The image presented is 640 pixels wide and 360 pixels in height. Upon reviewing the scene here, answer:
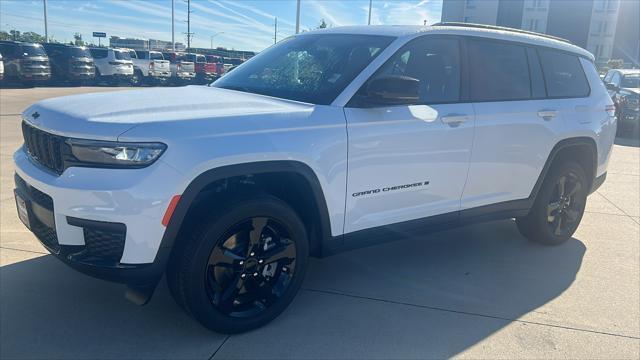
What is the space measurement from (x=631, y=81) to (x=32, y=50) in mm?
21520

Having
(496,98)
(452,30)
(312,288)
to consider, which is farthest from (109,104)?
(496,98)

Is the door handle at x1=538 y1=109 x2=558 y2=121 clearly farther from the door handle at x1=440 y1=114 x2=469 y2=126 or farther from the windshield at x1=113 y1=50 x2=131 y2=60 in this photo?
the windshield at x1=113 y1=50 x2=131 y2=60

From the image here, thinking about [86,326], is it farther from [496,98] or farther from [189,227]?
[496,98]

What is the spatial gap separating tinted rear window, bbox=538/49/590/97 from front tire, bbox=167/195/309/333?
289 centimetres

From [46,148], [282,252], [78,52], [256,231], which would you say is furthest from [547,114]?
[78,52]

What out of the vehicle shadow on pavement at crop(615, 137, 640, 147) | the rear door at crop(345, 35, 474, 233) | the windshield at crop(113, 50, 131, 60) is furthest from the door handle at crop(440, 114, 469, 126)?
the windshield at crop(113, 50, 131, 60)

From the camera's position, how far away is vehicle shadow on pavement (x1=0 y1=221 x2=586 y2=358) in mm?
3236

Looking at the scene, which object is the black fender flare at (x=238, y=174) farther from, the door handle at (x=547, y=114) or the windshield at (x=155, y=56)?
the windshield at (x=155, y=56)

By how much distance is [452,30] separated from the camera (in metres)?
4.27

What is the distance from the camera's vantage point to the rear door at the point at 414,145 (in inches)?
141

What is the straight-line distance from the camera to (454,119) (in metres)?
4.06

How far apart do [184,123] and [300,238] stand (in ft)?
3.43

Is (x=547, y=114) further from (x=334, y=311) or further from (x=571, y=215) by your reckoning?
(x=334, y=311)

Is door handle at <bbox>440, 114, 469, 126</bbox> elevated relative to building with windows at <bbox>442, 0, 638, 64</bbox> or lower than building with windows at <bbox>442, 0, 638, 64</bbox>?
lower
